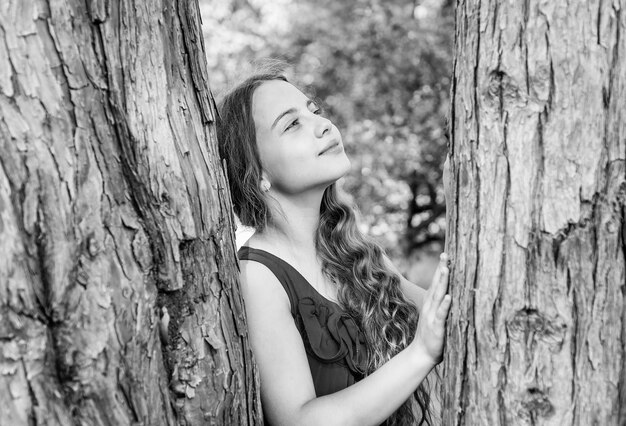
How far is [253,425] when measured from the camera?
2.02 metres

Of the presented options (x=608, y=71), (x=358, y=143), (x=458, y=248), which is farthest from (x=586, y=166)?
(x=358, y=143)

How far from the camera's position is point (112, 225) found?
1723 millimetres

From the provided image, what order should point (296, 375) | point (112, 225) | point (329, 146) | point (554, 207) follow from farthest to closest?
point (329, 146), point (296, 375), point (112, 225), point (554, 207)

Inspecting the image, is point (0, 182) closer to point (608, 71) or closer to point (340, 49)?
point (608, 71)

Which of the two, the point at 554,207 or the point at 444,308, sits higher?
the point at 554,207

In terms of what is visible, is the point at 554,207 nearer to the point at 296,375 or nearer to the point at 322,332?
the point at 296,375

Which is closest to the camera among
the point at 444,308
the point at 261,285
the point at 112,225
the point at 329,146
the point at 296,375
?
the point at 112,225

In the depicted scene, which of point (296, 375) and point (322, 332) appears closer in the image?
point (296, 375)

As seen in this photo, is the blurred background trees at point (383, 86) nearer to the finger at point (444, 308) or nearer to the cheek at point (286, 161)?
the cheek at point (286, 161)

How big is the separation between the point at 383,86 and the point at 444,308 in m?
6.98

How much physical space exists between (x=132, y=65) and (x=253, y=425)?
0.95 m

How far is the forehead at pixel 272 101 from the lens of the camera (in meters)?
2.75

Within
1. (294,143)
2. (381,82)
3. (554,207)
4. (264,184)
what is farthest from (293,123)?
(381,82)

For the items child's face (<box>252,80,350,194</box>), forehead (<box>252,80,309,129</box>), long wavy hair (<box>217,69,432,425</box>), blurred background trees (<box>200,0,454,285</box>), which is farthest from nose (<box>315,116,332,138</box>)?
blurred background trees (<box>200,0,454,285</box>)
